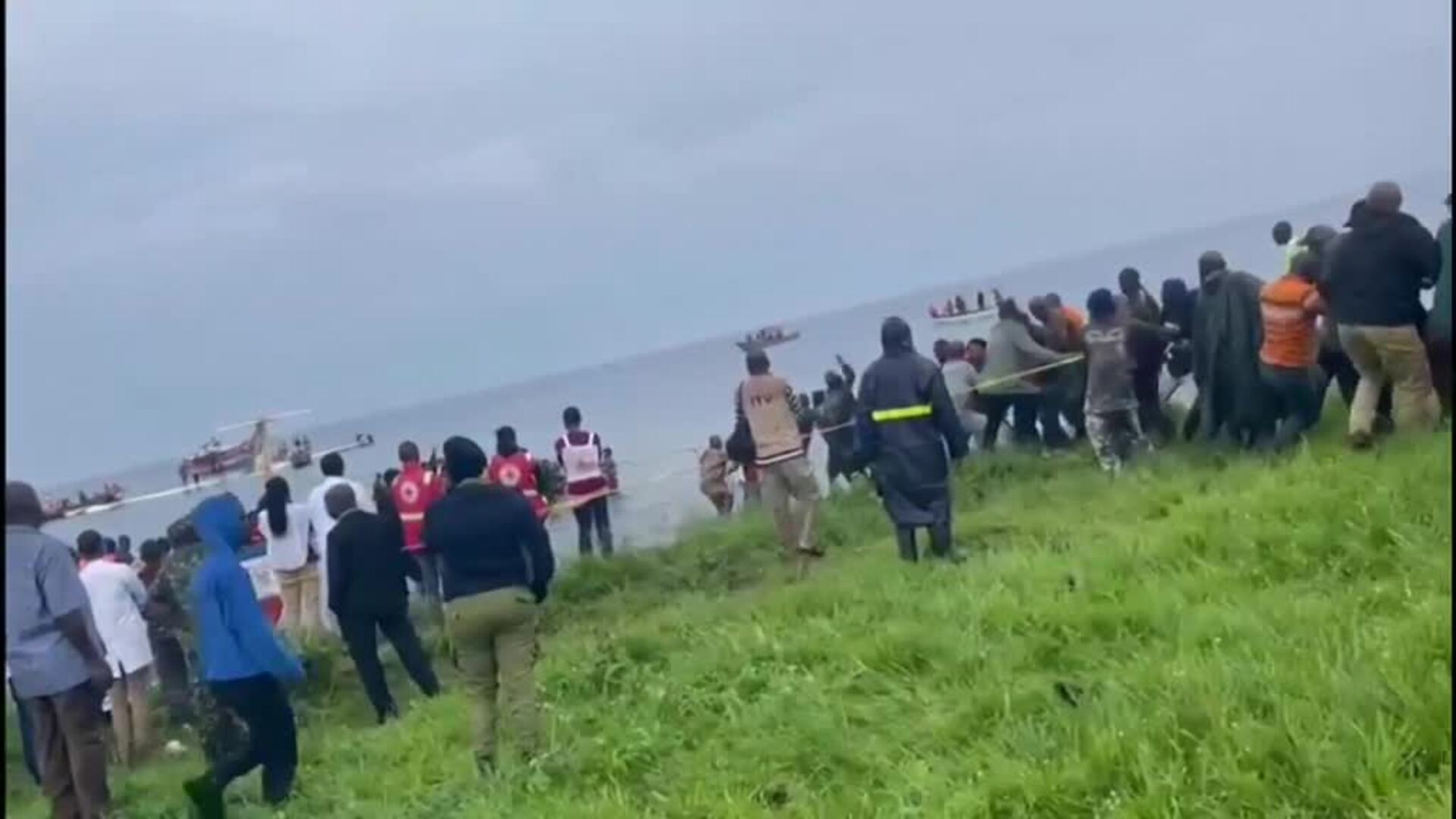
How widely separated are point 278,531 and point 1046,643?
7.33 meters

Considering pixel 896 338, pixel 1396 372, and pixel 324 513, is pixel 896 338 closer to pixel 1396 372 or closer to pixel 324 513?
pixel 1396 372

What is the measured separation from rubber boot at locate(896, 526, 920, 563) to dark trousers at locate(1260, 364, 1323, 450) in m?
2.58

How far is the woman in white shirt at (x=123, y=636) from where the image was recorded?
11117 mm

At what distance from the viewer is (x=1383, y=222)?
9805 millimetres

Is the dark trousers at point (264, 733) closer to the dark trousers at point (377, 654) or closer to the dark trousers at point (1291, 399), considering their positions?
the dark trousers at point (377, 654)

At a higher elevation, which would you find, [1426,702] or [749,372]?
[749,372]

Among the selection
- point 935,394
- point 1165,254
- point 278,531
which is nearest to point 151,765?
point 278,531

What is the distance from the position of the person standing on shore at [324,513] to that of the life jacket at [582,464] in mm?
2501

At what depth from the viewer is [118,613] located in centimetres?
1115

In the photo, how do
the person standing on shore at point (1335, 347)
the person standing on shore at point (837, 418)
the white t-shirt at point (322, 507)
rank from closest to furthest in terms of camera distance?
1. the person standing on shore at point (1335, 347)
2. the white t-shirt at point (322, 507)
3. the person standing on shore at point (837, 418)

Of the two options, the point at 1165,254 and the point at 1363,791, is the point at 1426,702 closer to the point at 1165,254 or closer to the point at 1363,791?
the point at 1363,791

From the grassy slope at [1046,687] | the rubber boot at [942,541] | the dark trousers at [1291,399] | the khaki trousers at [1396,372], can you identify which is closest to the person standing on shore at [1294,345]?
the dark trousers at [1291,399]

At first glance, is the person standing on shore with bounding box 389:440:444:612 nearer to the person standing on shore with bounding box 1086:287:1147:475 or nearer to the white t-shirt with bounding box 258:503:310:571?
the white t-shirt with bounding box 258:503:310:571

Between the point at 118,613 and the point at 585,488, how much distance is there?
516cm
